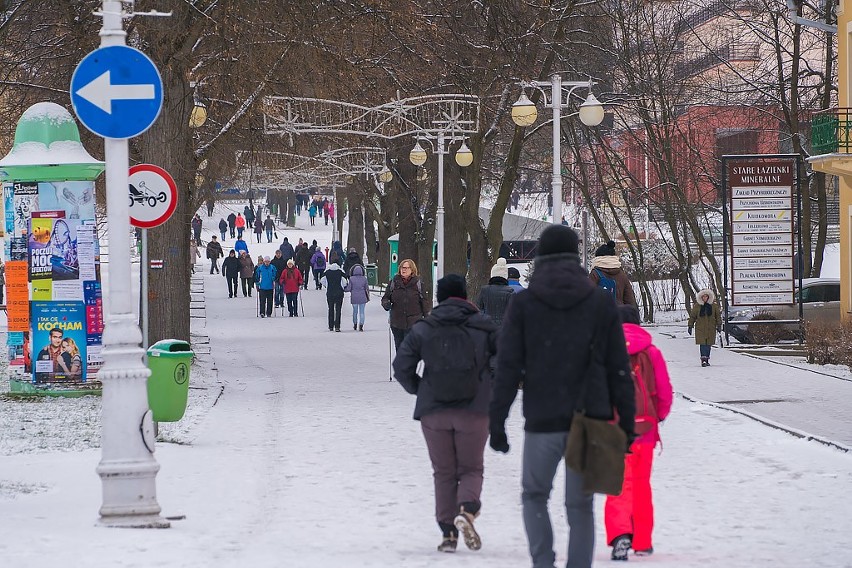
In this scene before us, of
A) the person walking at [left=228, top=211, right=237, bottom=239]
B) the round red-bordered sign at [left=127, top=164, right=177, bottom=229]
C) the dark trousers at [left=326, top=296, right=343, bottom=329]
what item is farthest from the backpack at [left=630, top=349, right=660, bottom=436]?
the person walking at [left=228, top=211, right=237, bottom=239]

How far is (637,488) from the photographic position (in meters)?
8.03

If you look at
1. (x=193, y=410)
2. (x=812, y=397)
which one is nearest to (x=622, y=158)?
(x=812, y=397)

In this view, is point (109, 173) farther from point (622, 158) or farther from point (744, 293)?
point (622, 158)

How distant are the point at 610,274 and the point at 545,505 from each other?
9323 mm

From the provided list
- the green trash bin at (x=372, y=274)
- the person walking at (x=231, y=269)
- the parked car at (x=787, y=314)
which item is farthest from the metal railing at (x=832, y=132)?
the green trash bin at (x=372, y=274)

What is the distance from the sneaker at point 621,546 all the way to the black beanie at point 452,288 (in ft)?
5.61

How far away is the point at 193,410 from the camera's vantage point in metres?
16.4

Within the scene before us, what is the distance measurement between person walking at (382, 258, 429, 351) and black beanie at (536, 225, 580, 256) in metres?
13.4

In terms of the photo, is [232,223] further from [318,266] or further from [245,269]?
[245,269]

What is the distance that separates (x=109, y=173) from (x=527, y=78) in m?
19.8

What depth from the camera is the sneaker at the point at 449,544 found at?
8.30 m

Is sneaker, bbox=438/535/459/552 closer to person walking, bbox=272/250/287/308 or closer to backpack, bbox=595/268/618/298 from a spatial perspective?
backpack, bbox=595/268/618/298

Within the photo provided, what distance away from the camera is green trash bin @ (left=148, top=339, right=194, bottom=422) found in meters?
12.3

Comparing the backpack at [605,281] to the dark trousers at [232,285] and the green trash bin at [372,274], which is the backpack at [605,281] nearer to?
the dark trousers at [232,285]
